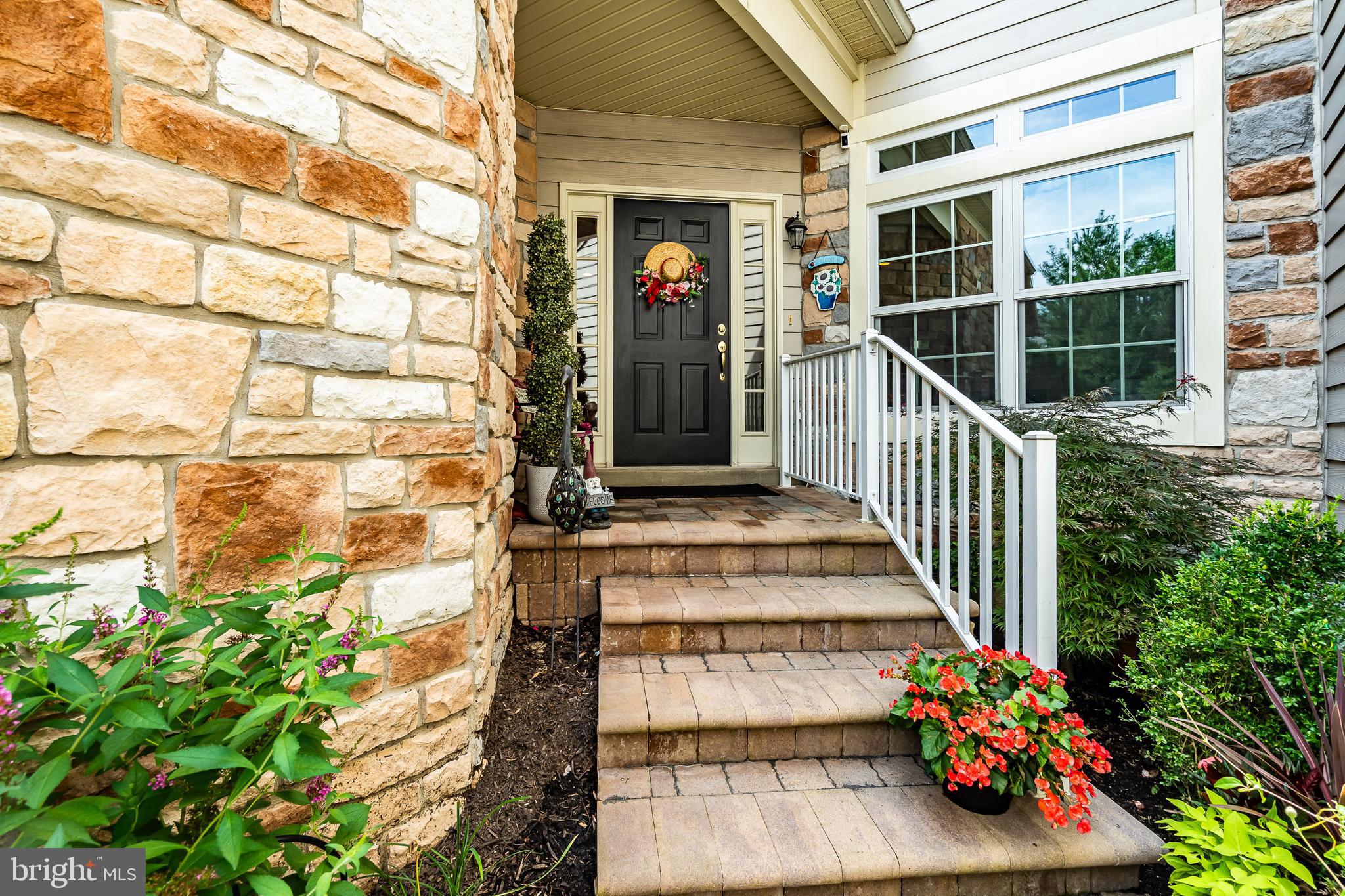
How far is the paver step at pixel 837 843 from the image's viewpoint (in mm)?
1366

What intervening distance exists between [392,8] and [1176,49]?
12.9ft

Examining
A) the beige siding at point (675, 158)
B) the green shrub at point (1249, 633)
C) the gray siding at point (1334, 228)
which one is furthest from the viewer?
the beige siding at point (675, 158)

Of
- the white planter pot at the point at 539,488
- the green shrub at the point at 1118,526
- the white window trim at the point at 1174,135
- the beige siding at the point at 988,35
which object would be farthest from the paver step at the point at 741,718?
the beige siding at the point at 988,35

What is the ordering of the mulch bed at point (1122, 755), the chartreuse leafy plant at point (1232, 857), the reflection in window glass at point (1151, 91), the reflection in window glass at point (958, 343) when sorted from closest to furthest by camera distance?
1. the chartreuse leafy plant at point (1232, 857)
2. the mulch bed at point (1122, 755)
3. the reflection in window glass at point (1151, 91)
4. the reflection in window glass at point (958, 343)

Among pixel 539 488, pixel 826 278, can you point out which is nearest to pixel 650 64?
pixel 826 278

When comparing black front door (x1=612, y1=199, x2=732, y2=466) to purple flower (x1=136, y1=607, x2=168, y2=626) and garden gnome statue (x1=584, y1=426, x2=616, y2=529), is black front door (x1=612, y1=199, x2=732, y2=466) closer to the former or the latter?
garden gnome statue (x1=584, y1=426, x2=616, y2=529)

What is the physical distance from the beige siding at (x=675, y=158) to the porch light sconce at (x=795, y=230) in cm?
7

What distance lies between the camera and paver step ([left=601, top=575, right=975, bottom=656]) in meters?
2.15

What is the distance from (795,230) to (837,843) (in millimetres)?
3865

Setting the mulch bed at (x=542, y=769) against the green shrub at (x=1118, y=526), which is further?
the green shrub at (x=1118, y=526)

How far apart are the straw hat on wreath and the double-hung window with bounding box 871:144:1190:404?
1.37 meters

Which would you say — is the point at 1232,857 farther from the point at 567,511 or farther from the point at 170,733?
the point at 567,511

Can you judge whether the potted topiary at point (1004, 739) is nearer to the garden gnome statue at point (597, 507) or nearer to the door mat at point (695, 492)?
the garden gnome statue at point (597, 507)

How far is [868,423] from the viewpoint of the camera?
112 inches
